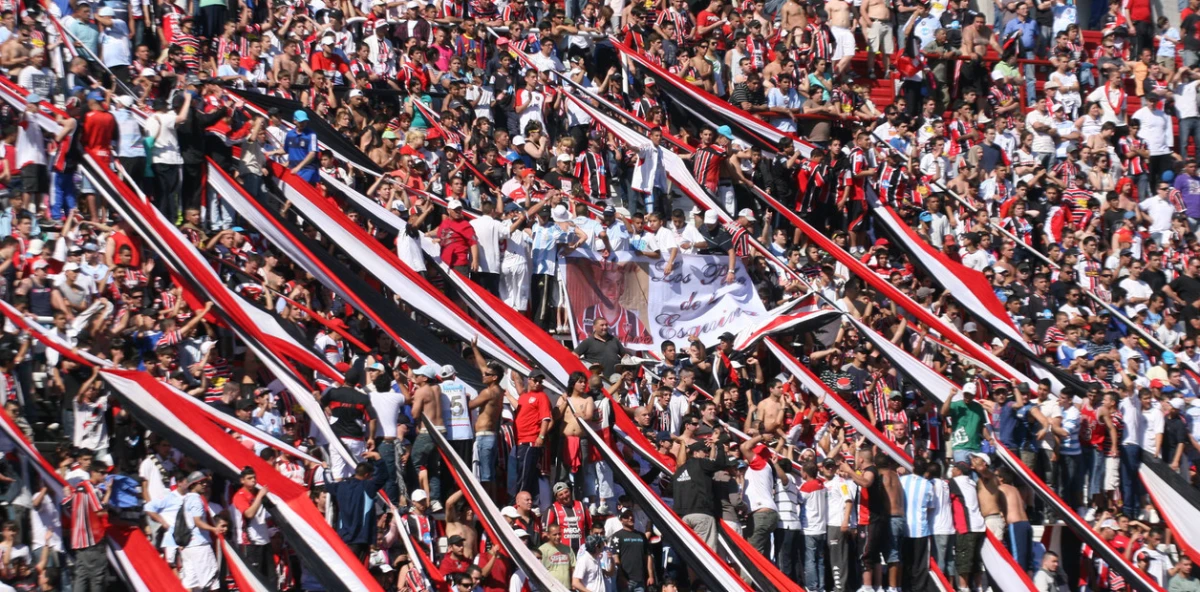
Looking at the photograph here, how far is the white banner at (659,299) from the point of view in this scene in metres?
23.2

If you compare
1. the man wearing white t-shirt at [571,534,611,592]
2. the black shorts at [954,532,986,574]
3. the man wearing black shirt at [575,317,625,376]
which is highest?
the man wearing black shirt at [575,317,625,376]

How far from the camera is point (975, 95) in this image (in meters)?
29.3

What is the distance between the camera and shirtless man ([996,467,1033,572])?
2170cm

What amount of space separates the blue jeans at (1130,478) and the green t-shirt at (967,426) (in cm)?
167

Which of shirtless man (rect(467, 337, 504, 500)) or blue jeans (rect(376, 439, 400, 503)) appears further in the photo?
shirtless man (rect(467, 337, 504, 500))

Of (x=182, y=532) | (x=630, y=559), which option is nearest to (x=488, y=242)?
(x=630, y=559)

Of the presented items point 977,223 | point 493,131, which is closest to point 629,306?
point 493,131

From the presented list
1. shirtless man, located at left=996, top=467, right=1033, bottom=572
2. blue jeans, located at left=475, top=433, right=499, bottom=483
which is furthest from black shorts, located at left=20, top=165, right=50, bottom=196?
shirtless man, located at left=996, top=467, right=1033, bottom=572

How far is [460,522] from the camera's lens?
20.0 m

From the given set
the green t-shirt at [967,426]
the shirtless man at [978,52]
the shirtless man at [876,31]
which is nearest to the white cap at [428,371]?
the green t-shirt at [967,426]

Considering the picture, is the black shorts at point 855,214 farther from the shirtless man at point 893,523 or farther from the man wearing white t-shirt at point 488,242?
the shirtless man at point 893,523

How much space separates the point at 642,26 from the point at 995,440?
825cm

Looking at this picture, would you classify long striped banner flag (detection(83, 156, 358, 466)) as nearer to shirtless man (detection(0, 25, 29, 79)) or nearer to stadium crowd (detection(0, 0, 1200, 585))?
stadium crowd (detection(0, 0, 1200, 585))

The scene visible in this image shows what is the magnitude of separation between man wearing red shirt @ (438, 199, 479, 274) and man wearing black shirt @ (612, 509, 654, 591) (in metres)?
3.44
